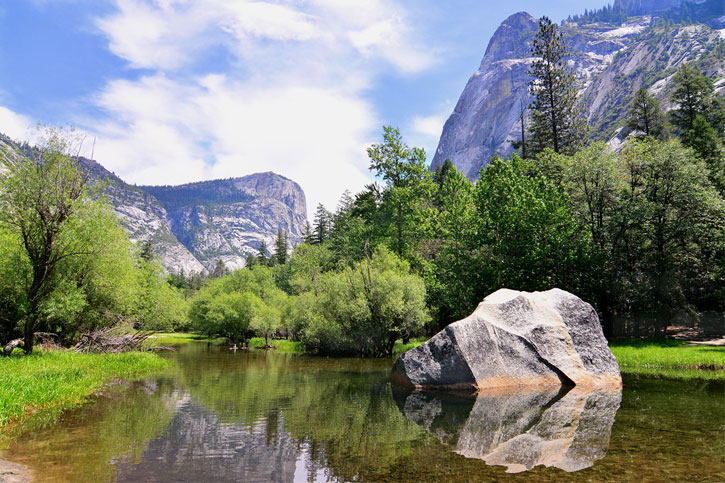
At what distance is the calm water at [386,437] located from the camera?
7859mm

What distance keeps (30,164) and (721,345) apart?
43927 mm

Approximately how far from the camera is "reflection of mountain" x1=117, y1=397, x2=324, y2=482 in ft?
25.6

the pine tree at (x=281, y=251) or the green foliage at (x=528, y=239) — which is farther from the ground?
the pine tree at (x=281, y=251)

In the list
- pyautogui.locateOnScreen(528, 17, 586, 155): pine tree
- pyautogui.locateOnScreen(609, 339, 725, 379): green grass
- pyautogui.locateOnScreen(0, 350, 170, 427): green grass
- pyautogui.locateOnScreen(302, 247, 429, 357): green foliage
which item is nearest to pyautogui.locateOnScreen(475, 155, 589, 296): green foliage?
pyautogui.locateOnScreen(302, 247, 429, 357): green foliage

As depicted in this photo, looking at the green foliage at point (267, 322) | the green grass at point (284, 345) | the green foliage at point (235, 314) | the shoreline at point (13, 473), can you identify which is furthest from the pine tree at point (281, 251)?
the shoreline at point (13, 473)

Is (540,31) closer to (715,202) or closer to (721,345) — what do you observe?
(715,202)

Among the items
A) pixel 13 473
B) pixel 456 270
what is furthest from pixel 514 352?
pixel 456 270

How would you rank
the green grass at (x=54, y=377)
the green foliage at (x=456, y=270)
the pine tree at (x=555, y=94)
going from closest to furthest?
the green grass at (x=54, y=377)
the green foliage at (x=456, y=270)
the pine tree at (x=555, y=94)

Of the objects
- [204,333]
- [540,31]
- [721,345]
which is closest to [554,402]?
[721,345]

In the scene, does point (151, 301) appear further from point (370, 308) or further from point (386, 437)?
point (386, 437)

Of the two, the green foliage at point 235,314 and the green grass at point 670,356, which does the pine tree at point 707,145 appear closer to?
the green grass at point 670,356

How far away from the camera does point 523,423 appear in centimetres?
1182

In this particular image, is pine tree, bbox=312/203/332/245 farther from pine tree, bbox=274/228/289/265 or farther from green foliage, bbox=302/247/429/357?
green foliage, bbox=302/247/429/357

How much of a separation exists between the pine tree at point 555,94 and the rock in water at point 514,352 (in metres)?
33.1
